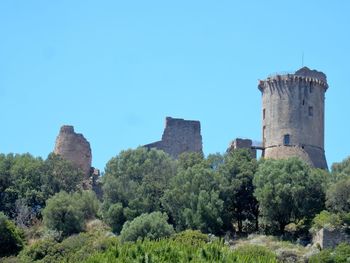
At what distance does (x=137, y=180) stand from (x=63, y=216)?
4.23 meters

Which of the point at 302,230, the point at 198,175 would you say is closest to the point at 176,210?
the point at 198,175

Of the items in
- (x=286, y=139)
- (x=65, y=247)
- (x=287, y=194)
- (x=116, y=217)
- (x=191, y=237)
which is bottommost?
(x=65, y=247)

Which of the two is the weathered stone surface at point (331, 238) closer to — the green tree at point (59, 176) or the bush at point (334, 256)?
the bush at point (334, 256)

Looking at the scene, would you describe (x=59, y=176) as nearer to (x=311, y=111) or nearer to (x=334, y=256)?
(x=311, y=111)

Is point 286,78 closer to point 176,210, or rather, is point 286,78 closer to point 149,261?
point 176,210

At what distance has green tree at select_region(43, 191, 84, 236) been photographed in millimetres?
66312

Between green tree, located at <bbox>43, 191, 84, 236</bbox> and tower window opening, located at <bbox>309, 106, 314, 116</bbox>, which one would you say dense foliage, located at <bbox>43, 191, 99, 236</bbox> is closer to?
green tree, located at <bbox>43, 191, 84, 236</bbox>

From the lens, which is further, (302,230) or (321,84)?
(321,84)

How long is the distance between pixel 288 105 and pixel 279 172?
35.0ft

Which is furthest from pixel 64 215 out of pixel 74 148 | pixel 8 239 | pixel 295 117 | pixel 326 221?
pixel 295 117

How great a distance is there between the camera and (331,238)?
6012 cm

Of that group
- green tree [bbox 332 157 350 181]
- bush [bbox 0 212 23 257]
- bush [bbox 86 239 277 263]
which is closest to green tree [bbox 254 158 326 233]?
green tree [bbox 332 157 350 181]

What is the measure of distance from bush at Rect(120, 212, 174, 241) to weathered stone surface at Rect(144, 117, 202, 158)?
13631 mm

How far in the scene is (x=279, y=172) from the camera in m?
64.1
